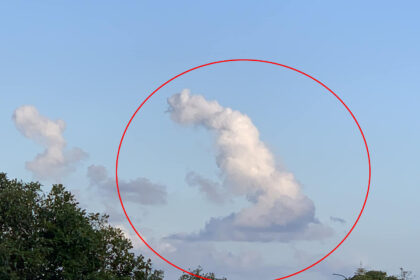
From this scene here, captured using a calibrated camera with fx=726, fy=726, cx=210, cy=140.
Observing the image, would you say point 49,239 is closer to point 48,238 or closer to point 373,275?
point 48,238

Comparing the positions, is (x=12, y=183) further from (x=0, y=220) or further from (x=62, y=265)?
(x=62, y=265)

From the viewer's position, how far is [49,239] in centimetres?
5062

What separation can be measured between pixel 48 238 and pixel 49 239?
43.6 inches

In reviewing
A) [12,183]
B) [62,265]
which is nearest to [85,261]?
[62,265]

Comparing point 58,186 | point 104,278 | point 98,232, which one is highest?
point 58,186

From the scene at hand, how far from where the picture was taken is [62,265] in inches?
1987

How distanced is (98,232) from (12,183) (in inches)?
290

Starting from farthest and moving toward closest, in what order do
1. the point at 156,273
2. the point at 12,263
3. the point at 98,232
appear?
1. the point at 156,273
2. the point at 98,232
3. the point at 12,263

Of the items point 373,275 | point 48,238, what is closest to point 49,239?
point 48,238

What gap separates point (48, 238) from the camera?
5169 cm

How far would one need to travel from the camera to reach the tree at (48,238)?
49812mm

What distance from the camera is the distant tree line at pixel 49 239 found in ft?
163

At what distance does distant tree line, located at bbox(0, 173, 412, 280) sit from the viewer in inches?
1961

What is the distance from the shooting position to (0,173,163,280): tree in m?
49.8
